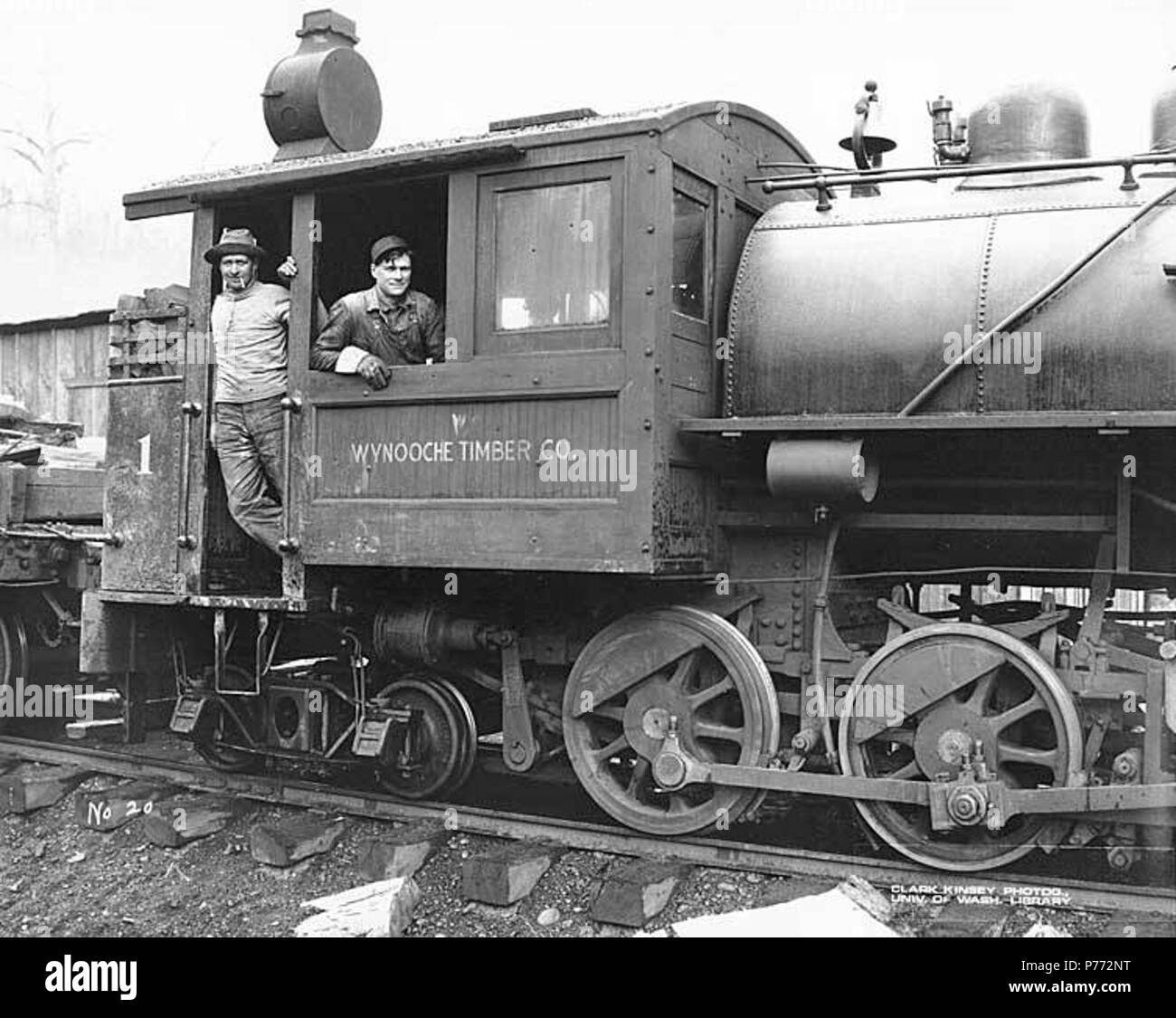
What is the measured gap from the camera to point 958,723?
5.27 metres

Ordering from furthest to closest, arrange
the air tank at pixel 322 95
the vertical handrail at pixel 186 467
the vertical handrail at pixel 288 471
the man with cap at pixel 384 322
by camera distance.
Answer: the air tank at pixel 322 95 < the vertical handrail at pixel 186 467 < the vertical handrail at pixel 288 471 < the man with cap at pixel 384 322

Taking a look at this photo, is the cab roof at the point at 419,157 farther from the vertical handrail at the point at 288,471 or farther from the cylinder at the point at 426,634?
the cylinder at the point at 426,634

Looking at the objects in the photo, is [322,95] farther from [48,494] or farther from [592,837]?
[592,837]

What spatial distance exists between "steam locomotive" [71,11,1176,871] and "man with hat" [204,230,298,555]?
6.1 inches

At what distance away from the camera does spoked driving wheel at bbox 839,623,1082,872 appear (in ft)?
16.8

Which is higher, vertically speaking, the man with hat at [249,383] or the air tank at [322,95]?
the air tank at [322,95]

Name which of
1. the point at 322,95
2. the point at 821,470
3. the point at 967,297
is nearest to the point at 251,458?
the point at 322,95

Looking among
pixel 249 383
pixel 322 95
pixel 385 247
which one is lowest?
pixel 249 383

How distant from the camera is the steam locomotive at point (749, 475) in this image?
16.8 feet

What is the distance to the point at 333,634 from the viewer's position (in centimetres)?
714

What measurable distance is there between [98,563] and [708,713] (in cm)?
410

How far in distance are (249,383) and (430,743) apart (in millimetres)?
2014

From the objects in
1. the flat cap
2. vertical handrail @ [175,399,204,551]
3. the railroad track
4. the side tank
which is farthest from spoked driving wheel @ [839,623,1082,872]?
vertical handrail @ [175,399,204,551]

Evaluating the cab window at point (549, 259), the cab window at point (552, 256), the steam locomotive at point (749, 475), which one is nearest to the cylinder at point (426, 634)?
Result: the steam locomotive at point (749, 475)
